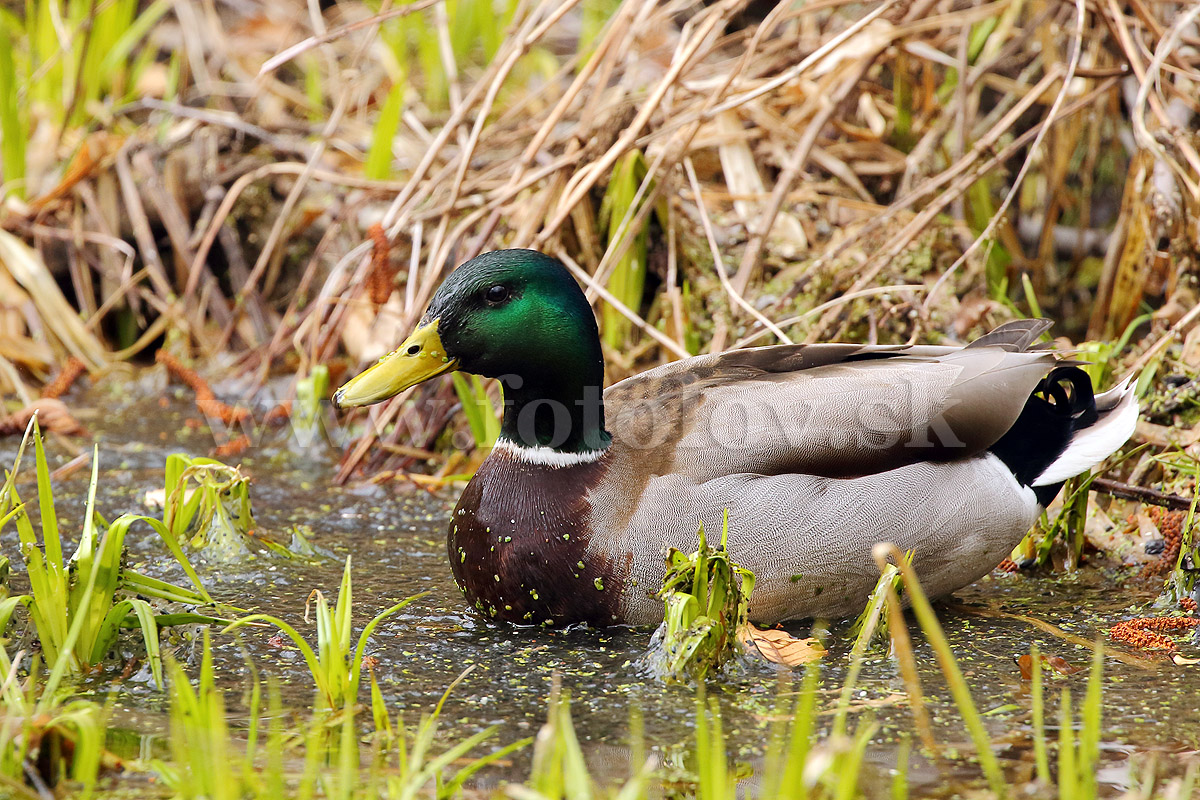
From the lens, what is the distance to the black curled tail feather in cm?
355

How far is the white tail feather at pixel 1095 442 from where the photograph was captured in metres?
3.47

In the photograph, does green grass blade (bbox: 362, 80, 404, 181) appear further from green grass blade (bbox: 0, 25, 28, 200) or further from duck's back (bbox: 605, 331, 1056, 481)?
duck's back (bbox: 605, 331, 1056, 481)

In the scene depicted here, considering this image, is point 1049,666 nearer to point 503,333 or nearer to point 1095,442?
point 1095,442

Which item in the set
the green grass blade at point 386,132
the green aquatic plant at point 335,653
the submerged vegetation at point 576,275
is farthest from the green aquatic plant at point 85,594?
the green grass blade at point 386,132

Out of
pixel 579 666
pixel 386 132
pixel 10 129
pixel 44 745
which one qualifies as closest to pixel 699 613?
pixel 579 666

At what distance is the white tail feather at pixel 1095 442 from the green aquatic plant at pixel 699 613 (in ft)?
3.74

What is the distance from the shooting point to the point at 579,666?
9.77 ft

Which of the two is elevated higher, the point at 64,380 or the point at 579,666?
the point at 64,380

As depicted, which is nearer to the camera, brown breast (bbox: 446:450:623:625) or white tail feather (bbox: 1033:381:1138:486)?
brown breast (bbox: 446:450:623:625)

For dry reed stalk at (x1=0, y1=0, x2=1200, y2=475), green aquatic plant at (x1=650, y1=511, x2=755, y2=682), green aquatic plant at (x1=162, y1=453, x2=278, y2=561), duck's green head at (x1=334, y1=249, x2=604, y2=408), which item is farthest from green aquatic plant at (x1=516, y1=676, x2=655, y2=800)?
dry reed stalk at (x1=0, y1=0, x2=1200, y2=475)

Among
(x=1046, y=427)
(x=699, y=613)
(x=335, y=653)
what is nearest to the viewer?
(x=335, y=653)

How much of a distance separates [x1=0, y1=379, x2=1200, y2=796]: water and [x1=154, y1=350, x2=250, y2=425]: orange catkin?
3.01ft

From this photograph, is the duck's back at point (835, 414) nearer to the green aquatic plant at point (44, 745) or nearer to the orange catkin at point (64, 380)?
the green aquatic plant at point (44, 745)

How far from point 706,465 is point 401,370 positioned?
2.62 ft
